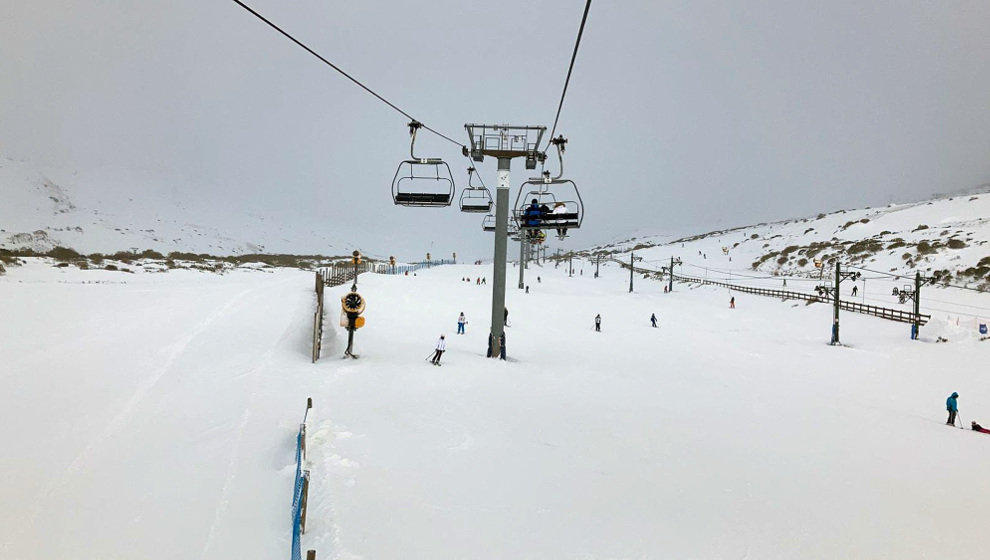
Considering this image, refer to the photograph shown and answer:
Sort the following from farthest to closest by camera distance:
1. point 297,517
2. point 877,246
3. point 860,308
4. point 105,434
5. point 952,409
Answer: point 877,246 → point 860,308 → point 952,409 → point 105,434 → point 297,517

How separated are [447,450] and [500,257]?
11097 millimetres

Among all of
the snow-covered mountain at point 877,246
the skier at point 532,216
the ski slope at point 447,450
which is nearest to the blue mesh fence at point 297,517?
the ski slope at point 447,450

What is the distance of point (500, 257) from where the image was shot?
1864 cm

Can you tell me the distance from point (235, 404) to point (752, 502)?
32.3 feet

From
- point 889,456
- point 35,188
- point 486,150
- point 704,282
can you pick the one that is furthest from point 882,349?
point 35,188

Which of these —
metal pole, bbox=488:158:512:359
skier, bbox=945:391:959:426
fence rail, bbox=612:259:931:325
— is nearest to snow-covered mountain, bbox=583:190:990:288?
fence rail, bbox=612:259:931:325

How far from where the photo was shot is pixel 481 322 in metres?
28.8

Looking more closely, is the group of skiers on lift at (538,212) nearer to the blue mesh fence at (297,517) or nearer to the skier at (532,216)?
the skier at (532,216)

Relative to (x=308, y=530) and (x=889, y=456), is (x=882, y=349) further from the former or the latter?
(x=308, y=530)

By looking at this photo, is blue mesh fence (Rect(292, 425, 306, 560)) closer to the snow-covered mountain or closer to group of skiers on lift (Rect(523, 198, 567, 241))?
group of skiers on lift (Rect(523, 198, 567, 241))

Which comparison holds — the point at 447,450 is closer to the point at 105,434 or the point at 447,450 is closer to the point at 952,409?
the point at 105,434

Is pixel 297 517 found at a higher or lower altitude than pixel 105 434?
higher

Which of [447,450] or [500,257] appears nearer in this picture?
[447,450]

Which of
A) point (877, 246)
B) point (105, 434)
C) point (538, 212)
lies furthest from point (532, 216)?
point (877, 246)
